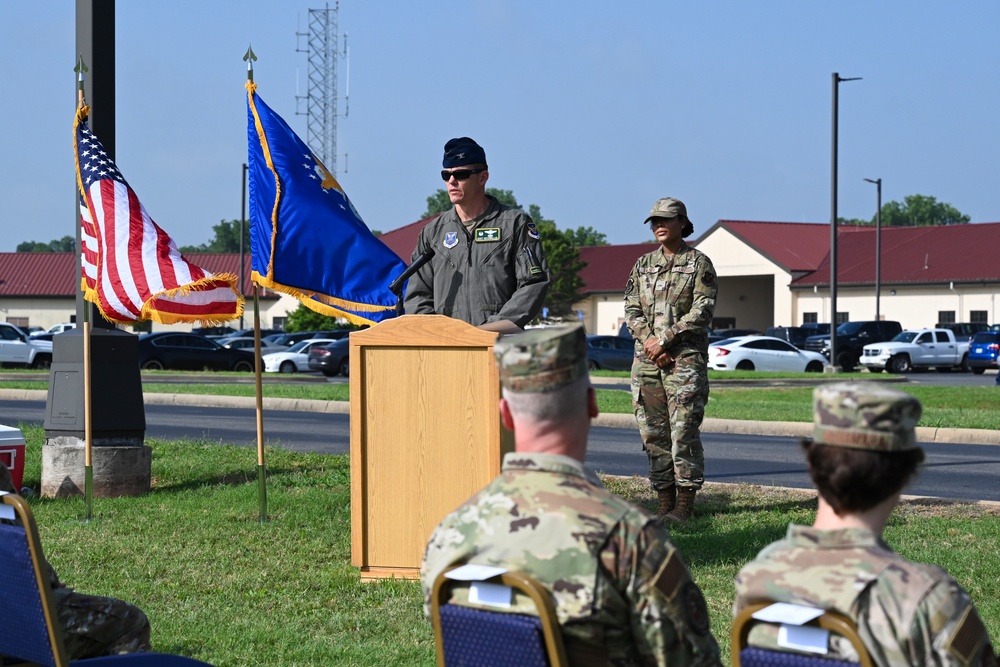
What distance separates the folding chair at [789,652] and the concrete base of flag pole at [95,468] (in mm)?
7965

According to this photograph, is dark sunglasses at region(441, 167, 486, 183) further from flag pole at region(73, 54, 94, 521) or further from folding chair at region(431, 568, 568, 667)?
folding chair at region(431, 568, 568, 667)

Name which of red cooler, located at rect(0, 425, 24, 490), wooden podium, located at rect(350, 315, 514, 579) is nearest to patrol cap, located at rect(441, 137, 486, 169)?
wooden podium, located at rect(350, 315, 514, 579)

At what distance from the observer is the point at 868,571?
2.47 m

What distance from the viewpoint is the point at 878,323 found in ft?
155

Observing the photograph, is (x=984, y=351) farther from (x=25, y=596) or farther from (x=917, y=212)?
(x=917, y=212)

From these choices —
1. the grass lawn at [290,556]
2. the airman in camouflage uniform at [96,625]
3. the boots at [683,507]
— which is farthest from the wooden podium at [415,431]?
the airman in camouflage uniform at [96,625]

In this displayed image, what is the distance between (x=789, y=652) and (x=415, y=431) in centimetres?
434

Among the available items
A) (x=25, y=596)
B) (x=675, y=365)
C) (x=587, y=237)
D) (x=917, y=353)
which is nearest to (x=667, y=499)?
(x=675, y=365)

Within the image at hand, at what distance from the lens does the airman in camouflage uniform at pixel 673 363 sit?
8.19 metres

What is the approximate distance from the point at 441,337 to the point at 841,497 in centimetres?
401

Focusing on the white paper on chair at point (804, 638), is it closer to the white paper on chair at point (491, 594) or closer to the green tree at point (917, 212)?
the white paper on chair at point (491, 594)

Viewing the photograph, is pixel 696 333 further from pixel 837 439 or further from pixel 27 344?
pixel 27 344

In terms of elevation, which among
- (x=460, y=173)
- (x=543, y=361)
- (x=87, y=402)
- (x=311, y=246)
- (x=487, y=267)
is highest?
(x=460, y=173)

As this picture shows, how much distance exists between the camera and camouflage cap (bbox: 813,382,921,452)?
253 cm
